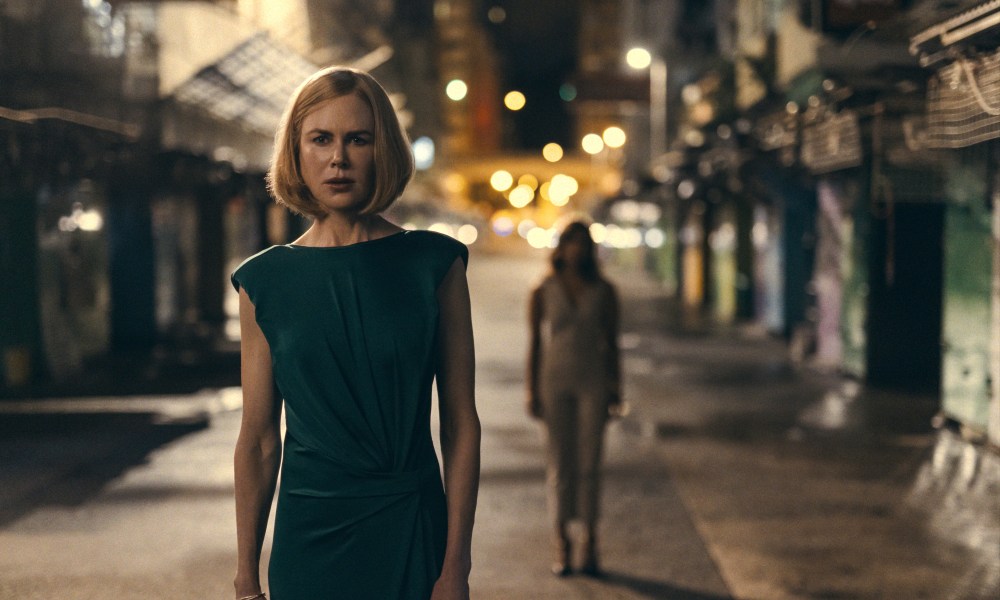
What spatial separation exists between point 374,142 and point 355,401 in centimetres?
53

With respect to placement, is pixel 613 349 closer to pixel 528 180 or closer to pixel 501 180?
pixel 501 180

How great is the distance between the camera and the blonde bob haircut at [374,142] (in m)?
2.39

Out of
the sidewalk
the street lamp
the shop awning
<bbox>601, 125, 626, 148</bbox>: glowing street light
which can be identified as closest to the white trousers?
the sidewalk

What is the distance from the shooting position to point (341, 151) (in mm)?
2389

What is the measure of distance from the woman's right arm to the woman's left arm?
0.36 m

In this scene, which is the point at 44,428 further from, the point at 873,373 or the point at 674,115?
the point at 674,115

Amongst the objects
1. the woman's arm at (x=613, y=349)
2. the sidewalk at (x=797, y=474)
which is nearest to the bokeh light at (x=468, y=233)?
the sidewalk at (x=797, y=474)

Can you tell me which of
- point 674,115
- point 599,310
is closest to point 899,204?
point 599,310

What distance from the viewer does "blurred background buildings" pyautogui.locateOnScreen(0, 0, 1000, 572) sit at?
36.4 feet

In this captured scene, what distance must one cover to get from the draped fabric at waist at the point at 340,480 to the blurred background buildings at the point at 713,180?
6942mm

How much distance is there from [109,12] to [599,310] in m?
12.8

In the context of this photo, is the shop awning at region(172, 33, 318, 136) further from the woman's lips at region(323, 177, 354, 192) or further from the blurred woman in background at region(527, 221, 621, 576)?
the woman's lips at region(323, 177, 354, 192)

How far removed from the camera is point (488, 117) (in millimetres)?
147125

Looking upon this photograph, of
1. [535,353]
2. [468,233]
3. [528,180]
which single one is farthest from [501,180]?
[535,353]
